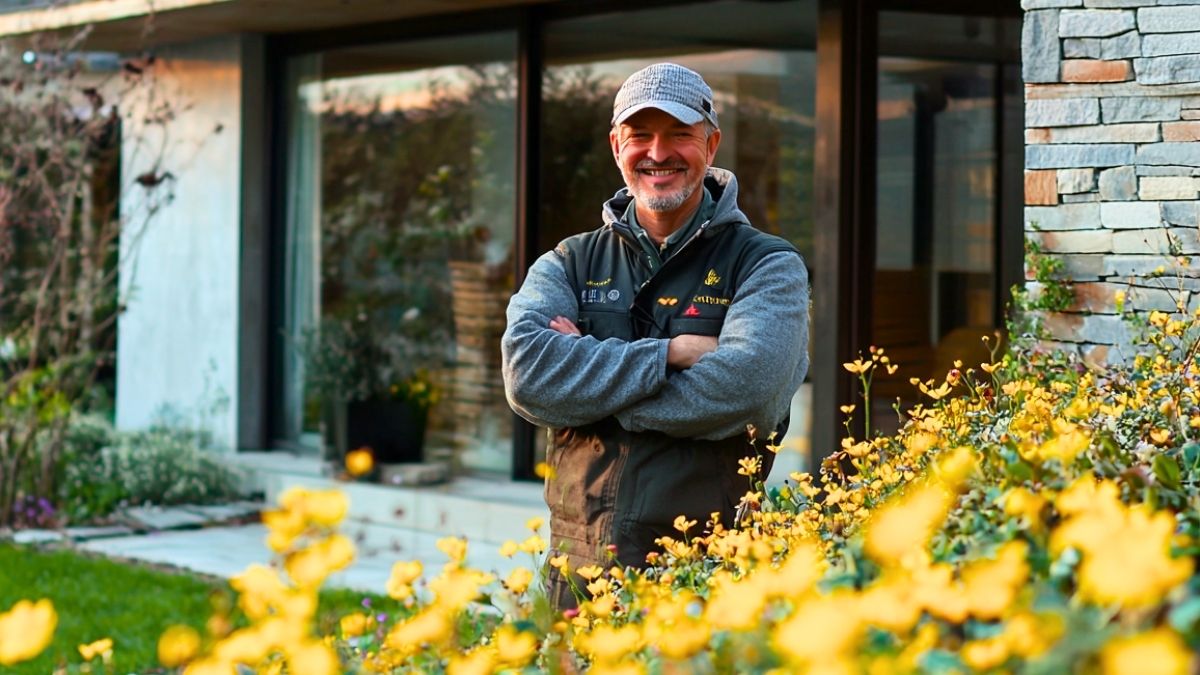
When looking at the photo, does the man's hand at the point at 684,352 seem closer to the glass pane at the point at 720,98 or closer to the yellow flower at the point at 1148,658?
the yellow flower at the point at 1148,658

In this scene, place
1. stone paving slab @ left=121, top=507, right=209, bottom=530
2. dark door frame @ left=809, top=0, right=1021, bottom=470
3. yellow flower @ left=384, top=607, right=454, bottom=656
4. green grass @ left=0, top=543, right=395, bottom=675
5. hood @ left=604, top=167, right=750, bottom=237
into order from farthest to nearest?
1. stone paving slab @ left=121, top=507, right=209, bottom=530
2. dark door frame @ left=809, top=0, right=1021, bottom=470
3. green grass @ left=0, top=543, right=395, bottom=675
4. hood @ left=604, top=167, right=750, bottom=237
5. yellow flower @ left=384, top=607, right=454, bottom=656

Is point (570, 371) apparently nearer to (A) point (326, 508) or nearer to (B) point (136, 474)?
(A) point (326, 508)

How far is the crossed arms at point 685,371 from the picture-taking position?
Result: 125 inches

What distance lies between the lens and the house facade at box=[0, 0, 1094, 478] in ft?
16.0

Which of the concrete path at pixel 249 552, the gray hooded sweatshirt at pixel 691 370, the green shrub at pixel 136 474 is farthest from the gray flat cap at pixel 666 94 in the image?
the green shrub at pixel 136 474

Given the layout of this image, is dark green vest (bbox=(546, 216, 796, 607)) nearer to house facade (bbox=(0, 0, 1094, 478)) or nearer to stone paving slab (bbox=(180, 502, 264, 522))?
house facade (bbox=(0, 0, 1094, 478))

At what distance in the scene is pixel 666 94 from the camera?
3.19 meters

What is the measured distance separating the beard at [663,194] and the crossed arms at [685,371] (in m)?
0.21

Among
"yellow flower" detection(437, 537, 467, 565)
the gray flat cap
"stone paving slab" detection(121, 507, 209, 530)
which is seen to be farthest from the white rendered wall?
"yellow flower" detection(437, 537, 467, 565)

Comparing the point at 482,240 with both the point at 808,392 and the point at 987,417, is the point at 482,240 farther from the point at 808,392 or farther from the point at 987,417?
the point at 987,417

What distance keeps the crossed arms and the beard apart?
212 mm

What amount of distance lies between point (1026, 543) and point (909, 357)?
17.0 feet

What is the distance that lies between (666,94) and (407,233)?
226 inches

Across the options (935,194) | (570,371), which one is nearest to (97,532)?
(935,194)
